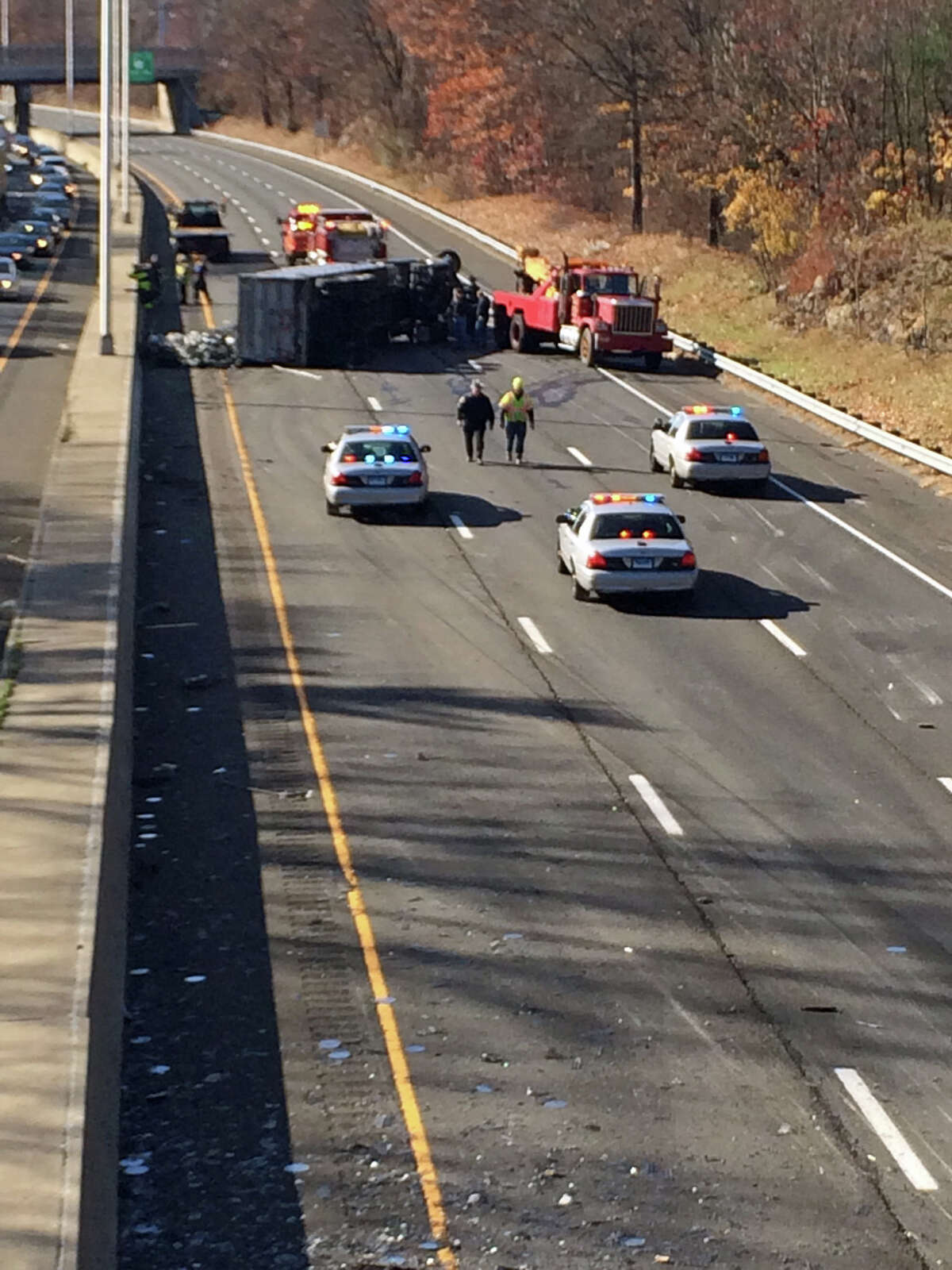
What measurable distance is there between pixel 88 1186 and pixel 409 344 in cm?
4510

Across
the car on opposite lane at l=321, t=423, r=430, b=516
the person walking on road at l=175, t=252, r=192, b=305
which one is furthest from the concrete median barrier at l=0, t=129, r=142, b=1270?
the person walking on road at l=175, t=252, r=192, b=305

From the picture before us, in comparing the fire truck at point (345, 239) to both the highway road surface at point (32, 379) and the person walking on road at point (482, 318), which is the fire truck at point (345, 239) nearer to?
the person walking on road at point (482, 318)

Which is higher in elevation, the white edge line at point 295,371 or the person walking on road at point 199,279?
the person walking on road at point 199,279

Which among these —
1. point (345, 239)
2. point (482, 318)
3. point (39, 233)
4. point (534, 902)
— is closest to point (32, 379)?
point (482, 318)

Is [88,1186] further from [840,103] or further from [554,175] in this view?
[554,175]

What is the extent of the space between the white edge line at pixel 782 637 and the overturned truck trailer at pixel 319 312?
24741mm

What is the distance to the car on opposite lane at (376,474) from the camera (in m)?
31.6

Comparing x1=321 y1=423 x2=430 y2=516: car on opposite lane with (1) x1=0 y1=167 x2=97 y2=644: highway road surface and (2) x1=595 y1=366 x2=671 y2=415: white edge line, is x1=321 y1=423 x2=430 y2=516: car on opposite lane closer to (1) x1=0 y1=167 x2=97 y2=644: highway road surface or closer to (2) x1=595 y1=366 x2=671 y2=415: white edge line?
(1) x1=0 y1=167 x2=97 y2=644: highway road surface

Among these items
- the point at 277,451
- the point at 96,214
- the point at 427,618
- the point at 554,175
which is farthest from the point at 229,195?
the point at 427,618

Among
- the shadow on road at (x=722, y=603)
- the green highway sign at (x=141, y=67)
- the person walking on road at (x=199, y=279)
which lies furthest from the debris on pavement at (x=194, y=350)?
the green highway sign at (x=141, y=67)

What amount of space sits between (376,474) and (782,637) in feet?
29.3

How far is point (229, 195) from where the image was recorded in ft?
328

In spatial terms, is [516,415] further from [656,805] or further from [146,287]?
[146,287]

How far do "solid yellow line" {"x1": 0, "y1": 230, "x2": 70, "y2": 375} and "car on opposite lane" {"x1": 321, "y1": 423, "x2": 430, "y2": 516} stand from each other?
63.3ft
